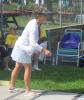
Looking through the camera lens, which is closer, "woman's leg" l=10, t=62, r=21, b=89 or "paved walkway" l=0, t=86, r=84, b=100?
→ "paved walkway" l=0, t=86, r=84, b=100

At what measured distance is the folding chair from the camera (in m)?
14.7

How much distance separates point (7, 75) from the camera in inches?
477

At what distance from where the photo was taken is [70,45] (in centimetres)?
1491

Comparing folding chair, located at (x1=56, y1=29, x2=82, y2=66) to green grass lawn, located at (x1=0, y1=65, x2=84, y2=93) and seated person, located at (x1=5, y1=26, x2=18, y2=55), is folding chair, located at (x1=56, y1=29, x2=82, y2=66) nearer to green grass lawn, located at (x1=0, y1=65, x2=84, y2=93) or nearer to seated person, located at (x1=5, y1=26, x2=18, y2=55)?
green grass lawn, located at (x1=0, y1=65, x2=84, y2=93)

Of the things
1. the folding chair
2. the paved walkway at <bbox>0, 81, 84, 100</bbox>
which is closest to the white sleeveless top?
the paved walkway at <bbox>0, 81, 84, 100</bbox>

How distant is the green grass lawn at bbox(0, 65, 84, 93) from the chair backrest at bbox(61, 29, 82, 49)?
1232mm

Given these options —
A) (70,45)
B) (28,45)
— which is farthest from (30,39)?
(70,45)

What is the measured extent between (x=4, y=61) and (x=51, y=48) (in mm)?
2787

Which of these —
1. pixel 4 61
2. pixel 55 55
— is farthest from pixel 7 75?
pixel 55 55

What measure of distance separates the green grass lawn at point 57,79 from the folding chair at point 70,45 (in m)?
0.99

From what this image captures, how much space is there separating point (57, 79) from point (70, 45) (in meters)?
3.65

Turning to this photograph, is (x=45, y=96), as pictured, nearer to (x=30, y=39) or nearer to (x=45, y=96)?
(x=45, y=96)

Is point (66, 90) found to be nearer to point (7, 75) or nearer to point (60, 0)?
point (7, 75)

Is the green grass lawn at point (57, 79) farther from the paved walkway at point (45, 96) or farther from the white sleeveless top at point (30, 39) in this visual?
the white sleeveless top at point (30, 39)
